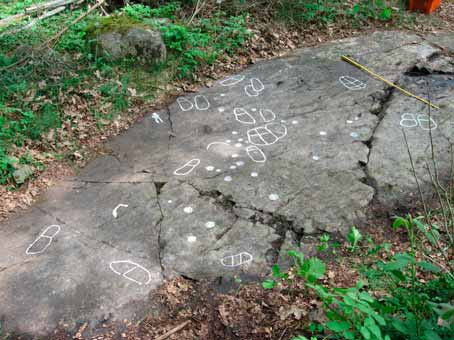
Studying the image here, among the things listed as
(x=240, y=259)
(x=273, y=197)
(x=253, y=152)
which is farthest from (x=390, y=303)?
(x=253, y=152)

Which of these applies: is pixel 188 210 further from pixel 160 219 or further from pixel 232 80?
pixel 232 80

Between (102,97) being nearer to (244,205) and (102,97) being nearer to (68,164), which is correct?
(68,164)

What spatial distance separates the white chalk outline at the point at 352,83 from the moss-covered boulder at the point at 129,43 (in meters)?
2.43

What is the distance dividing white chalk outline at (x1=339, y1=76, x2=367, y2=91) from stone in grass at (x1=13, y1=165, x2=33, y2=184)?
153 inches

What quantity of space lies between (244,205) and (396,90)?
2788mm

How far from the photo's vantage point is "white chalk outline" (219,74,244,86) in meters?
5.72

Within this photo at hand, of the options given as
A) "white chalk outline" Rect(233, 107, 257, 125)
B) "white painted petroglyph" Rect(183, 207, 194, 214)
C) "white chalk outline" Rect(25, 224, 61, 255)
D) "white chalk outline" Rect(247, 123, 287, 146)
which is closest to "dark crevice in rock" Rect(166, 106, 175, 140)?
"white chalk outline" Rect(233, 107, 257, 125)

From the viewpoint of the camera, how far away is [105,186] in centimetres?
419

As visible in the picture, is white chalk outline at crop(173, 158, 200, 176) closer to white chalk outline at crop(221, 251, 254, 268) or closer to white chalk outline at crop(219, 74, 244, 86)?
white chalk outline at crop(221, 251, 254, 268)

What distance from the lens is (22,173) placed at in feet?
14.1

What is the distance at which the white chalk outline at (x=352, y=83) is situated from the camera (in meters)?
5.39

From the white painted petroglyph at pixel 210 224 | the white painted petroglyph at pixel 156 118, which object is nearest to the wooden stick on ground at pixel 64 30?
the white painted petroglyph at pixel 156 118

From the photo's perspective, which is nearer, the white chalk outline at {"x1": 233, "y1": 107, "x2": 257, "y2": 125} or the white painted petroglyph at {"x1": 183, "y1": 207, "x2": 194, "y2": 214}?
the white painted petroglyph at {"x1": 183, "y1": 207, "x2": 194, "y2": 214}

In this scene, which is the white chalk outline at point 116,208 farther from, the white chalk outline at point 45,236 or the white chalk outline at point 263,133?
the white chalk outline at point 263,133
